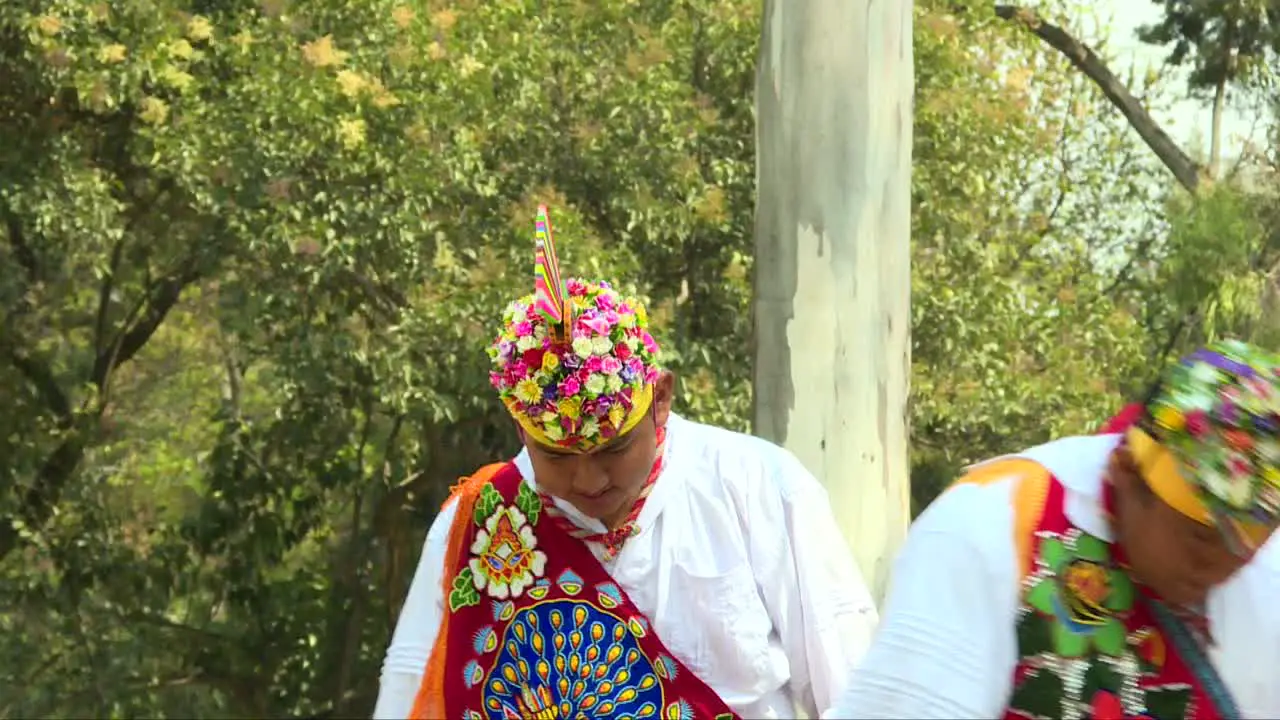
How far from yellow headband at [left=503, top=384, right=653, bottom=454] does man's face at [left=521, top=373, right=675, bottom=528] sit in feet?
0.05

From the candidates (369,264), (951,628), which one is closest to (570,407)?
(951,628)

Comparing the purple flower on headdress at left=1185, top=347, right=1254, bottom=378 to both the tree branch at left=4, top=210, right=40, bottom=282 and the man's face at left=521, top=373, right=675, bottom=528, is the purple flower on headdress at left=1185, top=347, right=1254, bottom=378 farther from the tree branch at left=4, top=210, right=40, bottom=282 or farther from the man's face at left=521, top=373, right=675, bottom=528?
the tree branch at left=4, top=210, right=40, bottom=282

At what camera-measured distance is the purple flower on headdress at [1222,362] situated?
1.55 metres

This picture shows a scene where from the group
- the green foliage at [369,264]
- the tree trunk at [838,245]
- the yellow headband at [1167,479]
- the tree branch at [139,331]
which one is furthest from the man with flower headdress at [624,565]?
the tree branch at [139,331]

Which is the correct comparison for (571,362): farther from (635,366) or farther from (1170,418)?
(1170,418)

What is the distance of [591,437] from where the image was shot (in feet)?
8.14

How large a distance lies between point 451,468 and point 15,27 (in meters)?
2.94

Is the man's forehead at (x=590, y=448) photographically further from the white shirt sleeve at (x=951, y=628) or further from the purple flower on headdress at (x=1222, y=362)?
the purple flower on headdress at (x=1222, y=362)

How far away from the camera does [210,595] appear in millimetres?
8930

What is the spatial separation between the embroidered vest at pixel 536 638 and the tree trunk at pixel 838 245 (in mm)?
1391

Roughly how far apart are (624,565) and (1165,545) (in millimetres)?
1231

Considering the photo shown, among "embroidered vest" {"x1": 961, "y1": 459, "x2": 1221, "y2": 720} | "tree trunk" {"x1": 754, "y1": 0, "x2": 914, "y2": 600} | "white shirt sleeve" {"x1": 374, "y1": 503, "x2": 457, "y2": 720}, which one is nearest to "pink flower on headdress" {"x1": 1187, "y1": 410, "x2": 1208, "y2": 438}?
"embroidered vest" {"x1": 961, "y1": 459, "x2": 1221, "y2": 720}

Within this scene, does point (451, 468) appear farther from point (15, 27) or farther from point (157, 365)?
point (157, 365)

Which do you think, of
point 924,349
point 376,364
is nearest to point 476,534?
point 376,364
